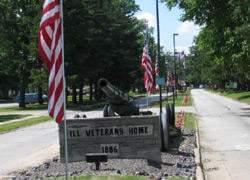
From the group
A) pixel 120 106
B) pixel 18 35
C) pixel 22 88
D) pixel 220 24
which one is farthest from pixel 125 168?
pixel 18 35

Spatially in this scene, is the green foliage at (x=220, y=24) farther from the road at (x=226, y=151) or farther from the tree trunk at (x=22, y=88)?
the tree trunk at (x=22, y=88)

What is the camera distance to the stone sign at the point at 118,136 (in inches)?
570

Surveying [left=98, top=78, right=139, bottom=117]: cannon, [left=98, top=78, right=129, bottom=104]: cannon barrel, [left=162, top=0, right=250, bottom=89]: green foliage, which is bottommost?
[left=98, top=78, right=139, bottom=117]: cannon

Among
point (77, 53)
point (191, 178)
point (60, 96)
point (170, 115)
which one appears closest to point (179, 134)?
point (170, 115)

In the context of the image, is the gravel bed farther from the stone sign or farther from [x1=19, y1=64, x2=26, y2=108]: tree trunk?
[x1=19, y1=64, x2=26, y2=108]: tree trunk

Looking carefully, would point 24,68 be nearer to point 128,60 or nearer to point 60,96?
point 128,60

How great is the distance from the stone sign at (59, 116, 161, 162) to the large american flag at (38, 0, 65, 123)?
4.27 metres

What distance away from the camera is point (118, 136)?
47.9 ft

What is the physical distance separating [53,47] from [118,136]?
A: 479cm

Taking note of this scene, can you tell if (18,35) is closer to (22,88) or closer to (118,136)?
(22,88)

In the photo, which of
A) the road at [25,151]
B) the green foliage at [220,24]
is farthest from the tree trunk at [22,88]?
the road at [25,151]

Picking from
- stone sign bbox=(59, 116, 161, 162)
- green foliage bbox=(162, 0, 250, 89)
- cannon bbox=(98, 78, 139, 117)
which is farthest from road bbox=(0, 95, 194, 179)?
green foliage bbox=(162, 0, 250, 89)

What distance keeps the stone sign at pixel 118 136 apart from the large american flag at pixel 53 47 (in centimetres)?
427

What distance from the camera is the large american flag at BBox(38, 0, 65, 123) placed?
33.6 ft
